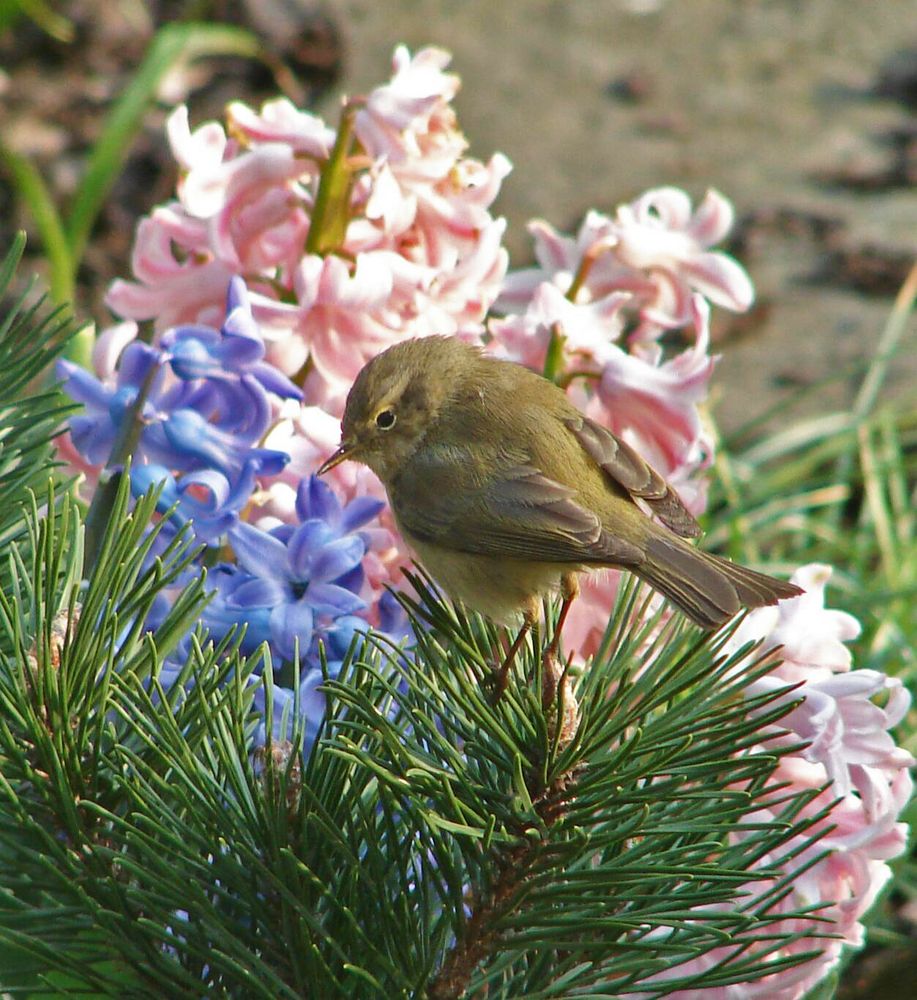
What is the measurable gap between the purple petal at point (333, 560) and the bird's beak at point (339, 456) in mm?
126

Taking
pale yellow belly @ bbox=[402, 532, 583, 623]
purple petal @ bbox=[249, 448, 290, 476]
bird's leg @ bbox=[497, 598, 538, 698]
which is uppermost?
purple petal @ bbox=[249, 448, 290, 476]

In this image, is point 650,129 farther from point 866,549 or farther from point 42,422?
point 42,422

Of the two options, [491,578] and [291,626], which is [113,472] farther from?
[491,578]

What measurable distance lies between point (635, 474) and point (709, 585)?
23 centimetres

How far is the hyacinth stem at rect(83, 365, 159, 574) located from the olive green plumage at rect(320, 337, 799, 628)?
17 cm

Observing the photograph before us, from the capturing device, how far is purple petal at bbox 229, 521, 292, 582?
985 mm

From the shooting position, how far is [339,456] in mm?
1153

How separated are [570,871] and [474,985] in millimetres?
83

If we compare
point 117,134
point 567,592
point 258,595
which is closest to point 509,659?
point 258,595

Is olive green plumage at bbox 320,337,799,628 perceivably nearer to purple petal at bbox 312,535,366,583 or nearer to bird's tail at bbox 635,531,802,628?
bird's tail at bbox 635,531,802,628

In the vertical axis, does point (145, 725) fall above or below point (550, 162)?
below

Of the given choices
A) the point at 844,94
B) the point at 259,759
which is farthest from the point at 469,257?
the point at 844,94

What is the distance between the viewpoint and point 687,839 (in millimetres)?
849

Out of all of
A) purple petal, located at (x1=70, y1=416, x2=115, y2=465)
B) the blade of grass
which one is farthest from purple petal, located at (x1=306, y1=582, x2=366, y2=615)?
the blade of grass
